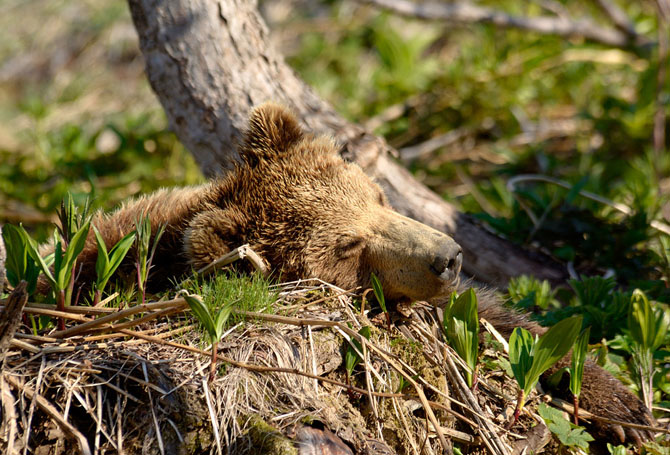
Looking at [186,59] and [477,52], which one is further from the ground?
[186,59]

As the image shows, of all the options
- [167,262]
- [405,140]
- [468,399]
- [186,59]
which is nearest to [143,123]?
[186,59]

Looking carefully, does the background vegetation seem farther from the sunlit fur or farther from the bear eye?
the bear eye

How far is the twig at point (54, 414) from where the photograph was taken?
5.81ft

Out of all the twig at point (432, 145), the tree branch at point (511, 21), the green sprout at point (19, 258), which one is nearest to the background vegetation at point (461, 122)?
the twig at point (432, 145)

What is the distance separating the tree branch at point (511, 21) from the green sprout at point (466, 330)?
4.01 m

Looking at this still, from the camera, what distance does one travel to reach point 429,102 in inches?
242

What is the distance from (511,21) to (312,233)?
14.2 feet

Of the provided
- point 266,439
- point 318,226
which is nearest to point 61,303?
point 266,439

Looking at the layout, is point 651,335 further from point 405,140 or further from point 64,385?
point 405,140

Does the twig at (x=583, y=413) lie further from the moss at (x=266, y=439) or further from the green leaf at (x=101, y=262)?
the green leaf at (x=101, y=262)

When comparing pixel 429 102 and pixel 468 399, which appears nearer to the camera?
pixel 468 399

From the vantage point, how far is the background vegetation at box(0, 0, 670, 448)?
356 centimetres

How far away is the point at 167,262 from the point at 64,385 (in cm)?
85

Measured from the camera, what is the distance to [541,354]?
6.97 feet
